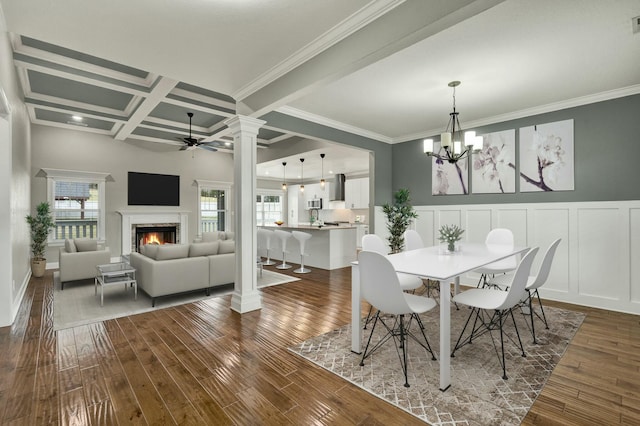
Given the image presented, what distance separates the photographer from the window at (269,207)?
11430 millimetres

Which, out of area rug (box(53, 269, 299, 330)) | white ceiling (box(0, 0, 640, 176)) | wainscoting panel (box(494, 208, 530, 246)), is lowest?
area rug (box(53, 269, 299, 330))

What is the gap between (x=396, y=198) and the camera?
5723mm

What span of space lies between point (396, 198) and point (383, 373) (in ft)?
12.6

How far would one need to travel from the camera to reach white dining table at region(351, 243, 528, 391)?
211 centimetres

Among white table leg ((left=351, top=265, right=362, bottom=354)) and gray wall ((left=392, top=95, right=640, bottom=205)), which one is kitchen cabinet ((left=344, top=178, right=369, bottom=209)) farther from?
white table leg ((left=351, top=265, right=362, bottom=354))

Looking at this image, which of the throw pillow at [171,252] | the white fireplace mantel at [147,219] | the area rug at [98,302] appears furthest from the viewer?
the white fireplace mantel at [147,219]

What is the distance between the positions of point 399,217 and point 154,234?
633 centimetres

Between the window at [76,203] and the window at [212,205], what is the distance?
7.50ft

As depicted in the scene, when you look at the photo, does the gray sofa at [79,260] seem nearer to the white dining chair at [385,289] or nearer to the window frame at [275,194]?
the white dining chair at [385,289]

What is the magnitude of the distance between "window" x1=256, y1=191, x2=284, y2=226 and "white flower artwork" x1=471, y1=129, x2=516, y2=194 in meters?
7.79

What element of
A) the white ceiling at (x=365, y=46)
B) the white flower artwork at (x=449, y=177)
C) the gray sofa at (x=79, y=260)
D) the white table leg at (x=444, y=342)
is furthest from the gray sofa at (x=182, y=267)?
the white flower artwork at (x=449, y=177)

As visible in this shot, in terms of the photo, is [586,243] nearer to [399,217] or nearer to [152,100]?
[399,217]

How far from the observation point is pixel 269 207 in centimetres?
1175

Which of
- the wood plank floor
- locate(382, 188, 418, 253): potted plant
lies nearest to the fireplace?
the wood plank floor
